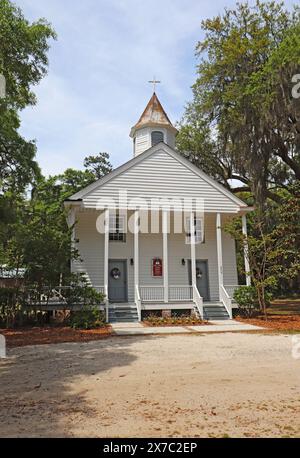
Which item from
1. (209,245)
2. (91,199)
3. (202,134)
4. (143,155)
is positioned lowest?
(209,245)

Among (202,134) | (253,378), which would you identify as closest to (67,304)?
(253,378)

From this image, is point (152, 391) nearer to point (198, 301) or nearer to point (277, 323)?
point (277, 323)

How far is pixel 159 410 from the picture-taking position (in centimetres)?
441

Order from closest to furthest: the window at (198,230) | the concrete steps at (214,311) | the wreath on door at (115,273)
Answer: the concrete steps at (214,311) → the wreath on door at (115,273) → the window at (198,230)

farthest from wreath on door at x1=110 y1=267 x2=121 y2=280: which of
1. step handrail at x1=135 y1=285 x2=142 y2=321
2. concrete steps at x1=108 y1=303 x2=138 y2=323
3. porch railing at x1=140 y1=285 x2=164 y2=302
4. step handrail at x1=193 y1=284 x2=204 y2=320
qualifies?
step handrail at x1=193 y1=284 x2=204 y2=320

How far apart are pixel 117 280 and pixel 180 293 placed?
9.88ft

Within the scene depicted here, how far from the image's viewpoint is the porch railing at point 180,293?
1683cm

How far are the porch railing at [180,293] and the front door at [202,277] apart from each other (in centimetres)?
99

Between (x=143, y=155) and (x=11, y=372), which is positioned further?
(x=143, y=155)

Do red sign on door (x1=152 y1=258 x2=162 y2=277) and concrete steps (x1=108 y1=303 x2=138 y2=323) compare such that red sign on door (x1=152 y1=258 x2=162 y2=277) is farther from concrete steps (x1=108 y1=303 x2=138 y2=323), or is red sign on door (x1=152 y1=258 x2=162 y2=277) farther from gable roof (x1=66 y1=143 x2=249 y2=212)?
gable roof (x1=66 y1=143 x2=249 y2=212)

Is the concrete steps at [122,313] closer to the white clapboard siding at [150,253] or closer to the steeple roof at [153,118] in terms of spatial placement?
the white clapboard siding at [150,253]

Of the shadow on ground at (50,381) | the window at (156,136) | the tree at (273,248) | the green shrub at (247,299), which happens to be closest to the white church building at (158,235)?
the green shrub at (247,299)
